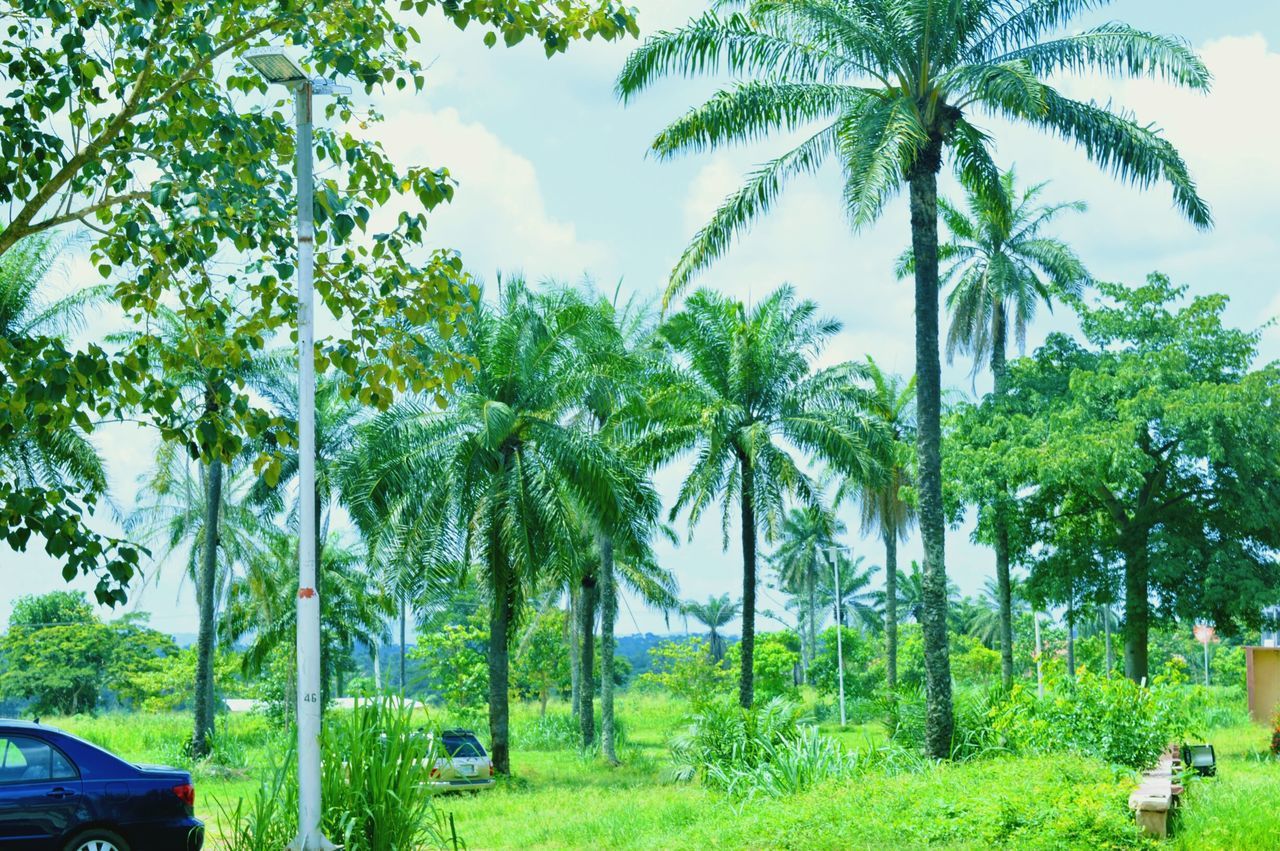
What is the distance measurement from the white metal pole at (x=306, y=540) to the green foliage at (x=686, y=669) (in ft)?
121

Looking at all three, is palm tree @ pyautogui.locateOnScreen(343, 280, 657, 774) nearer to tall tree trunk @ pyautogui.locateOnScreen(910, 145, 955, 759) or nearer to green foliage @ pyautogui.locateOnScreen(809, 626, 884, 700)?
tall tree trunk @ pyautogui.locateOnScreen(910, 145, 955, 759)

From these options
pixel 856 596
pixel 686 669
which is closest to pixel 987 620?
pixel 856 596

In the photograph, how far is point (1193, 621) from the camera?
3009 cm

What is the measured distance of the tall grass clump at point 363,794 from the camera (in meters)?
9.20

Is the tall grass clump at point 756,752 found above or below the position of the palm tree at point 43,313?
below

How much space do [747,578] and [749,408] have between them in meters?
4.15

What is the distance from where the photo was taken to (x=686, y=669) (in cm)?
4847

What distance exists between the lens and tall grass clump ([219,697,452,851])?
920 cm

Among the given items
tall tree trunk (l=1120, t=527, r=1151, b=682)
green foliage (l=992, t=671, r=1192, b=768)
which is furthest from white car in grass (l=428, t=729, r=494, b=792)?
tall tree trunk (l=1120, t=527, r=1151, b=682)

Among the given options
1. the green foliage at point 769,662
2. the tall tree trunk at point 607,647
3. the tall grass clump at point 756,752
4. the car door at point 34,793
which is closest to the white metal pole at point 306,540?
the car door at point 34,793

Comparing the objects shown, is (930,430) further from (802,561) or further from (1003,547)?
(802,561)

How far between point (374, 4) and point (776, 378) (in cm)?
2173

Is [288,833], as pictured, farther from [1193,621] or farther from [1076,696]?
[1193,621]

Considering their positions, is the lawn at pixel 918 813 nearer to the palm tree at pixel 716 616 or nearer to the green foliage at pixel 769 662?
the green foliage at pixel 769 662
